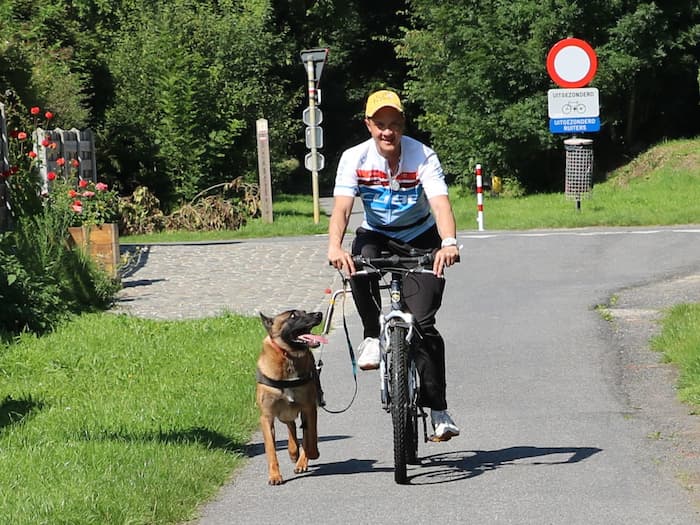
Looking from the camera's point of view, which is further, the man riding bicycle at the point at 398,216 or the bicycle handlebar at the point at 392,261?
the man riding bicycle at the point at 398,216

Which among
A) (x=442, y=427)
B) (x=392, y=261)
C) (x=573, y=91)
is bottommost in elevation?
(x=442, y=427)

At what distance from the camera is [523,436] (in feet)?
24.6

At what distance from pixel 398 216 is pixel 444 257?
0.50 metres

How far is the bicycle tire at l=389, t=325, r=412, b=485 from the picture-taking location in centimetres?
625

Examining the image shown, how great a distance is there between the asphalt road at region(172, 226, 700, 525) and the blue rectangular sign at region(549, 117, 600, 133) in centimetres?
993

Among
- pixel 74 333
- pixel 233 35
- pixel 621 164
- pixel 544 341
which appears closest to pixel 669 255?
pixel 544 341

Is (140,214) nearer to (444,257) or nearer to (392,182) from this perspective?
(392,182)

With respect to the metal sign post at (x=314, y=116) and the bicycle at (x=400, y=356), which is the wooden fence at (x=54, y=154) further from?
the bicycle at (x=400, y=356)

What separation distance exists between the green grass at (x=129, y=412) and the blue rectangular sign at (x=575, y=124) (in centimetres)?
1208

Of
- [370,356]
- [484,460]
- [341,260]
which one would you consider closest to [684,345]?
[484,460]

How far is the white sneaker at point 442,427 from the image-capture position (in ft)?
22.3

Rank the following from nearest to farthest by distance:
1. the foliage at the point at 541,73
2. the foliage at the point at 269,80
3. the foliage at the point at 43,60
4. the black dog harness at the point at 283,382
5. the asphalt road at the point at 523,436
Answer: the asphalt road at the point at 523,436, the black dog harness at the point at 283,382, the foliage at the point at 43,60, the foliage at the point at 269,80, the foliage at the point at 541,73

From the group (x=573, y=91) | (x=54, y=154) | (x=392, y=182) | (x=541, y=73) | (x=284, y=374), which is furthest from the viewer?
(x=541, y=73)

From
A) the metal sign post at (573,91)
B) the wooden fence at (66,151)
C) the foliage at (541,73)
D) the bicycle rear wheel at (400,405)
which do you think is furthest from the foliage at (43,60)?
the bicycle rear wheel at (400,405)
